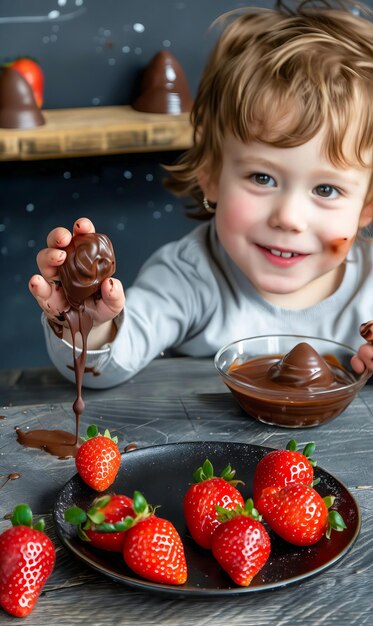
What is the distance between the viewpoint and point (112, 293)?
137 cm

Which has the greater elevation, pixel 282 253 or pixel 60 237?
pixel 60 237

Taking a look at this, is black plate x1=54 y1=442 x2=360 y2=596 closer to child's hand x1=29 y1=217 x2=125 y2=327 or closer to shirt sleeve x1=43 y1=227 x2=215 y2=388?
child's hand x1=29 y1=217 x2=125 y2=327

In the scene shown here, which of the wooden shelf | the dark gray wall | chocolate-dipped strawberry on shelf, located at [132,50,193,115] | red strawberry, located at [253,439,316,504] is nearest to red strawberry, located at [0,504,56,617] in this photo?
red strawberry, located at [253,439,316,504]

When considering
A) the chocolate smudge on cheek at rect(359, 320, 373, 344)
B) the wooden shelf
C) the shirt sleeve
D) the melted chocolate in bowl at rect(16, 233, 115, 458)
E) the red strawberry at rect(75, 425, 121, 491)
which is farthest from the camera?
the wooden shelf

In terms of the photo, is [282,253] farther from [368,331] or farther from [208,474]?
[208,474]

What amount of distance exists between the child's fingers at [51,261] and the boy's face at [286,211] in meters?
0.51

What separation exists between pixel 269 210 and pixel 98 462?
0.73 meters

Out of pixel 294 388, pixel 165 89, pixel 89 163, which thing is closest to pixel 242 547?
pixel 294 388

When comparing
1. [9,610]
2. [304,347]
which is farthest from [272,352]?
[9,610]

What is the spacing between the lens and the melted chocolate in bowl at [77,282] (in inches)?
50.1

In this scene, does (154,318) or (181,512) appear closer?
(181,512)

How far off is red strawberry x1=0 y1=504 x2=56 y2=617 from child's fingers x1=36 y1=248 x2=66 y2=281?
0.47m

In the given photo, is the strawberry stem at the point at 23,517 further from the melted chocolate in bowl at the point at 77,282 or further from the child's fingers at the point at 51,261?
the child's fingers at the point at 51,261

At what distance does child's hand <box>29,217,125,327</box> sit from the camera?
1.29m
